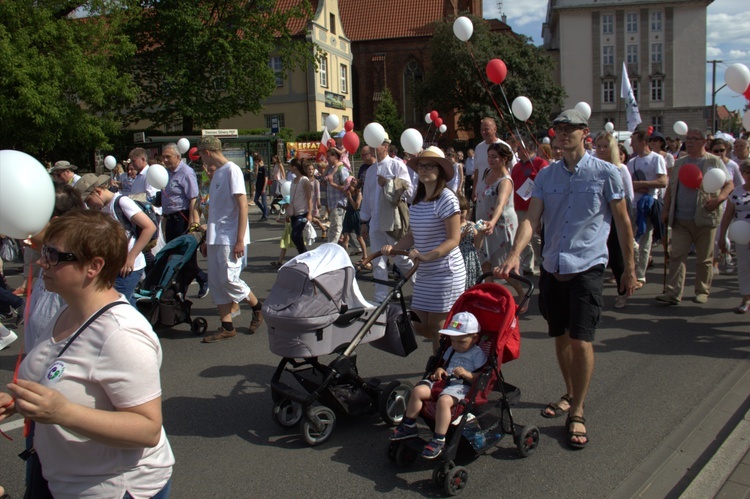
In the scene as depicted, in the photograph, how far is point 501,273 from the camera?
3900mm

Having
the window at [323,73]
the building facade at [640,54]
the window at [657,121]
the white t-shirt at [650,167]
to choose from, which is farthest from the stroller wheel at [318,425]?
the window at [657,121]

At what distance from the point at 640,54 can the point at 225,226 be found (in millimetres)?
77732

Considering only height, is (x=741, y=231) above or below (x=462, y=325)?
above

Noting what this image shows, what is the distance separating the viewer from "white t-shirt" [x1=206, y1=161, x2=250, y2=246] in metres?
6.39

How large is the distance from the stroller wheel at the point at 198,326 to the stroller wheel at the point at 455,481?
4.15 meters

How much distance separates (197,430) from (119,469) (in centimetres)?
259

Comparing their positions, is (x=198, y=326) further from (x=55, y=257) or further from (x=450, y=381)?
(x=55, y=257)

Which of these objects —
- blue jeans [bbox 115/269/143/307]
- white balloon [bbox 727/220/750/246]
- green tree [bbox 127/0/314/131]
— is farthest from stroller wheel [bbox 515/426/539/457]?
green tree [bbox 127/0/314/131]

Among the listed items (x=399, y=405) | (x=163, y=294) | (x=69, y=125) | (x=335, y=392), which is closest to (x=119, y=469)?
(x=335, y=392)

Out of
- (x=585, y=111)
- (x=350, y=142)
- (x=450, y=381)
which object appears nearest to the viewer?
(x=450, y=381)

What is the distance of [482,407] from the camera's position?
3.96 m

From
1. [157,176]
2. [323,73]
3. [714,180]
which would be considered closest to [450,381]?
[714,180]

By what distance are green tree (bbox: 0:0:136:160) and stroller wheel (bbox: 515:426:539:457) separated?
69.8 feet

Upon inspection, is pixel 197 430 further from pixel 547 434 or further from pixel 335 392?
pixel 547 434
